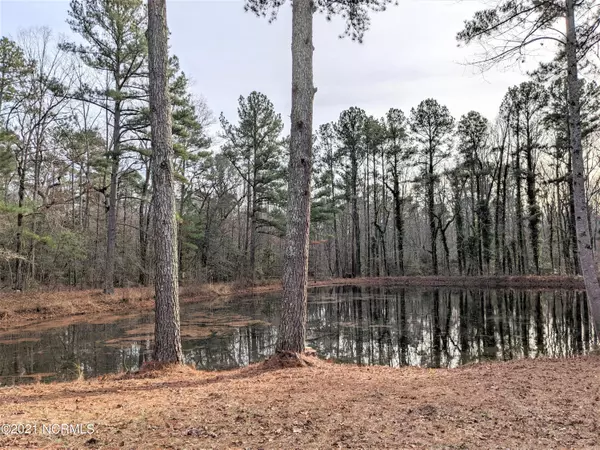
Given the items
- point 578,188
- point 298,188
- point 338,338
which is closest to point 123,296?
→ point 338,338

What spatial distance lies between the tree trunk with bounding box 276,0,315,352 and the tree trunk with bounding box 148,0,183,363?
5.64ft

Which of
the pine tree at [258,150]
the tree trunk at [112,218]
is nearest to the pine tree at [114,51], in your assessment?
the tree trunk at [112,218]

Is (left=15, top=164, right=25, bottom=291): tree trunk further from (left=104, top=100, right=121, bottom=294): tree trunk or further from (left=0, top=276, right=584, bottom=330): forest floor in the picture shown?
(left=104, top=100, right=121, bottom=294): tree trunk

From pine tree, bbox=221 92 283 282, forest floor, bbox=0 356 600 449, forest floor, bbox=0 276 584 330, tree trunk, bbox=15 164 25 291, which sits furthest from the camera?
pine tree, bbox=221 92 283 282

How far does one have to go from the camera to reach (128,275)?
23.7 m

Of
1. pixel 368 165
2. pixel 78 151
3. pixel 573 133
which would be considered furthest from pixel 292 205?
pixel 368 165

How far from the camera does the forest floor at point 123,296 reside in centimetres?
1434

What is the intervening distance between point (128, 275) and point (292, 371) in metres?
21.2

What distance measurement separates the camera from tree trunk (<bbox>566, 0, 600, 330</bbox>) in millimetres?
6852

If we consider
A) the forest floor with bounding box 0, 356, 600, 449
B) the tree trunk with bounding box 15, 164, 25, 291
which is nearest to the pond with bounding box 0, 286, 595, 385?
the forest floor with bounding box 0, 356, 600, 449

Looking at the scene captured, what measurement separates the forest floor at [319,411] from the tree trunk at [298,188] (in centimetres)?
93

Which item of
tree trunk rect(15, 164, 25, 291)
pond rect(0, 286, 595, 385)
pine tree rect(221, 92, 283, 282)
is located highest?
pine tree rect(221, 92, 283, 282)

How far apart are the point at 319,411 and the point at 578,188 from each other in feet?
21.8

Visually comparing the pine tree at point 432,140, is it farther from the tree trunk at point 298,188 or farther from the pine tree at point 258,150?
the tree trunk at point 298,188
